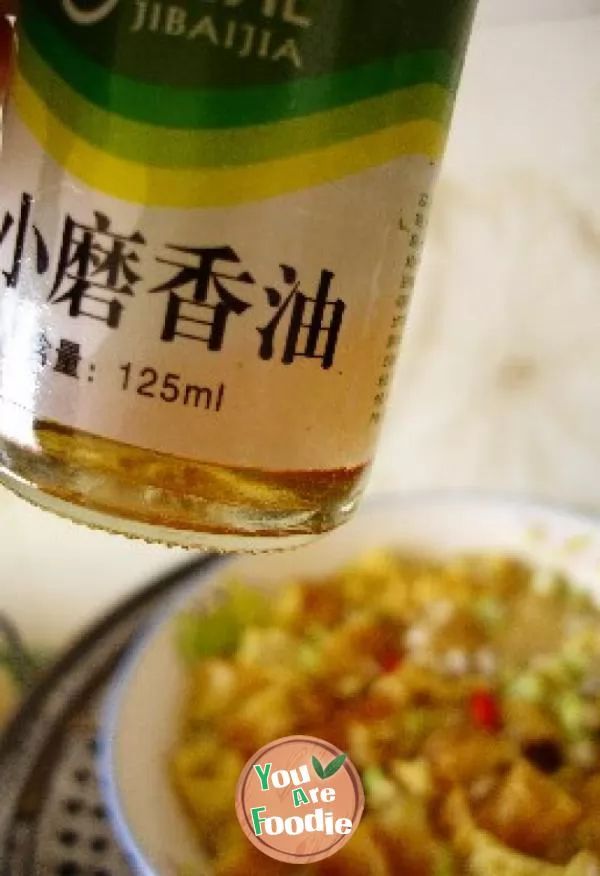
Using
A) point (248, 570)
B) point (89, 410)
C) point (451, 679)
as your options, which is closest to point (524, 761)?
point (451, 679)

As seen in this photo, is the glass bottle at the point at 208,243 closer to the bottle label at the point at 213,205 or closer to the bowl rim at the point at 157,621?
the bottle label at the point at 213,205

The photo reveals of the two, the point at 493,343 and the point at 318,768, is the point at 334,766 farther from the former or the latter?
the point at 493,343

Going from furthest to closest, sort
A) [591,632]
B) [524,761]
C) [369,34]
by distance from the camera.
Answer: [591,632] < [524,761] < [369,34]

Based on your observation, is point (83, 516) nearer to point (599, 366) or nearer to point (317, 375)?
point (317, 375)

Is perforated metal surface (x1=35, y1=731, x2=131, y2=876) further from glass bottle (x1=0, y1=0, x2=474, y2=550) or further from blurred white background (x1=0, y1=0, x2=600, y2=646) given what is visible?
glass bottle (x1=0, y1=0, x2=474, y2=550)

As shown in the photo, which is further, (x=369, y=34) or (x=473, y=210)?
(x=473, y=210)

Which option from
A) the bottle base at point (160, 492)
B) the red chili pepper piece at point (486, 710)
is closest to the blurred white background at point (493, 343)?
the red chili pepper piece at point (486, 710)

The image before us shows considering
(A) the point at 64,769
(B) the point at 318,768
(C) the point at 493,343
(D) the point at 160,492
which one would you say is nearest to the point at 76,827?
(A) the point at 64,769
